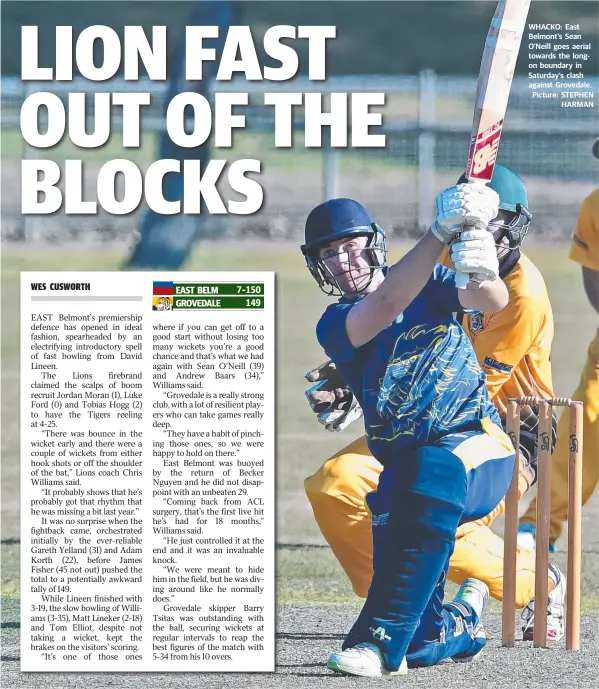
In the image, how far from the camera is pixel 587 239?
6391mm

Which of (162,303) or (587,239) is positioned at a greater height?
(587,239)

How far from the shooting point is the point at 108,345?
5289mm

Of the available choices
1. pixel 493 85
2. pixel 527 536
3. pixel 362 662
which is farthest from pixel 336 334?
pixel 527 536

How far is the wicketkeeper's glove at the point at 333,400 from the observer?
5.62m

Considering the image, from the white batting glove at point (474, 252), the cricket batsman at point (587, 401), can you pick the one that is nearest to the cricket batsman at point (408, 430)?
the white batting glove at point (474, 252)

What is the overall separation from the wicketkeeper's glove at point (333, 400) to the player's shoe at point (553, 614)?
37.9 inches

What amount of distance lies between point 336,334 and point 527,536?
1.28m

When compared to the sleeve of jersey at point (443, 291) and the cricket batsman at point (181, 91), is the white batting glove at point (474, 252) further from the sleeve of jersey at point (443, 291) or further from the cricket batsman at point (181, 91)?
the cricket batsman at point (181, 91)

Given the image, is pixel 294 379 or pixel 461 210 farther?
pixel 294 379

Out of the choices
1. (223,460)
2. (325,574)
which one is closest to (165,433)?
(223,460)

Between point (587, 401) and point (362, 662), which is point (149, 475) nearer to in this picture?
point (362, 662)

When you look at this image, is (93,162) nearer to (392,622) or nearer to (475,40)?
(475,40)

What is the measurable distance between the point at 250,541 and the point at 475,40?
214 cm

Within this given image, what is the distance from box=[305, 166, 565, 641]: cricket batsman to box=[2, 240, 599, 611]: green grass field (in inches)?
15.5
